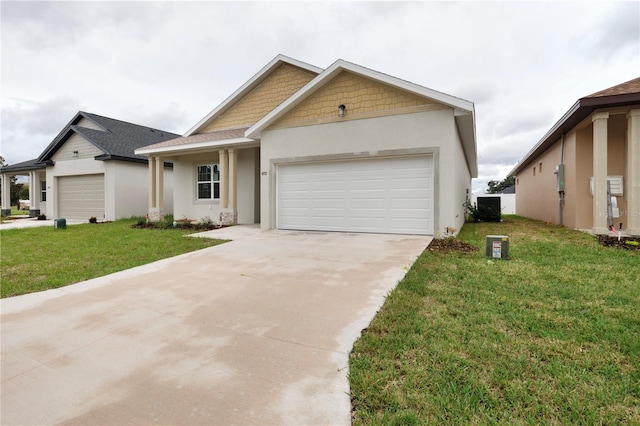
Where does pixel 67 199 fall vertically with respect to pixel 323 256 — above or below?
above

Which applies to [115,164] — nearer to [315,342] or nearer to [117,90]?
[117,90]

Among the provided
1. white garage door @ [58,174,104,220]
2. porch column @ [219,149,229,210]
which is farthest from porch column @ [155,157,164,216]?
white garage door @ [58,174,104,220]

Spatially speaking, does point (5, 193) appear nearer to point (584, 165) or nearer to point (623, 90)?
point (584, 165)

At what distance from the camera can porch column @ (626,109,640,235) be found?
7762 mm

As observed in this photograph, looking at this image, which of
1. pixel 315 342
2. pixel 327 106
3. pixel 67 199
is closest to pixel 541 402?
pixel 315 342

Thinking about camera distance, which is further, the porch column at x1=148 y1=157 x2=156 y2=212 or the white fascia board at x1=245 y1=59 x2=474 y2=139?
the porch column at x1=148 y1=157 x2=156 y2=212

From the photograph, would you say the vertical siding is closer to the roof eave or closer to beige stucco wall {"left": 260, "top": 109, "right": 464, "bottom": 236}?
beige stucco wall {"left": 260, "top": 109, "right": 464, "bottom": 236}

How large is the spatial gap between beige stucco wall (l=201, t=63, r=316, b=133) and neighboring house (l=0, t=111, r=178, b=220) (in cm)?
517

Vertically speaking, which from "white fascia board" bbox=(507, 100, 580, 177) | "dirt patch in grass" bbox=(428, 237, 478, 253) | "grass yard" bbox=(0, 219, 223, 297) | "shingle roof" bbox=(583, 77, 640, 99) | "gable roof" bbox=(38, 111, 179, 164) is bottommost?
"grass yard" bbox=(0, 219, 223, 297)

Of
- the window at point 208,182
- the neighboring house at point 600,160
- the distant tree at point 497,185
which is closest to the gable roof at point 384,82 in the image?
the neighboring house at point 600,160

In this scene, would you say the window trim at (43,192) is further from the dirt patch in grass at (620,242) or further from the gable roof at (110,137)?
the dirt patch in grass at (620,242)

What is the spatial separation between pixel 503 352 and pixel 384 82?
311 inches

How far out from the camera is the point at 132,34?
10.9 meters

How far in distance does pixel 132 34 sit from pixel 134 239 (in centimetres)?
726
